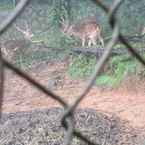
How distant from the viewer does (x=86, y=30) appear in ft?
25.3

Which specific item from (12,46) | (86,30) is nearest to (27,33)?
(12,46)

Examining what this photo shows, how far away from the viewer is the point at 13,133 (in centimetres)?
377

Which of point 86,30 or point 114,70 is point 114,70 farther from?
point 86,30

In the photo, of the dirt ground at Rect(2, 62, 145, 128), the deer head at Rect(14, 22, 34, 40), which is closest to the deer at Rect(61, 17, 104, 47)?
the deer head at Rect(14, 22, 34, 40)

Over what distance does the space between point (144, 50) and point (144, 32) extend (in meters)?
1.32

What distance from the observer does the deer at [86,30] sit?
293 inches

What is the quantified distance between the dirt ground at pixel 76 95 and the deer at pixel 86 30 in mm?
964

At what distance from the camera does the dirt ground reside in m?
4.73

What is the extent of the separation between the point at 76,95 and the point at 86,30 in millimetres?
2320

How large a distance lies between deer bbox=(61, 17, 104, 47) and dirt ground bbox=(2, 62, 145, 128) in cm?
96

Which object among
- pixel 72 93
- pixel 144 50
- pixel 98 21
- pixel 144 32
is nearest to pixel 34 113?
pixel 72 93

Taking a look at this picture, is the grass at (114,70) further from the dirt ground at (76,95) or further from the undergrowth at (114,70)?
the dirt ground at (76,95)

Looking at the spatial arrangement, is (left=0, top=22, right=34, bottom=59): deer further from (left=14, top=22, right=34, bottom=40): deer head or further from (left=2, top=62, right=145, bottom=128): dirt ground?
(left=2, top=62, right=145, bottom=128): dirt ground

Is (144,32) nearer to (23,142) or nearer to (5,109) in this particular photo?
(5,109)
